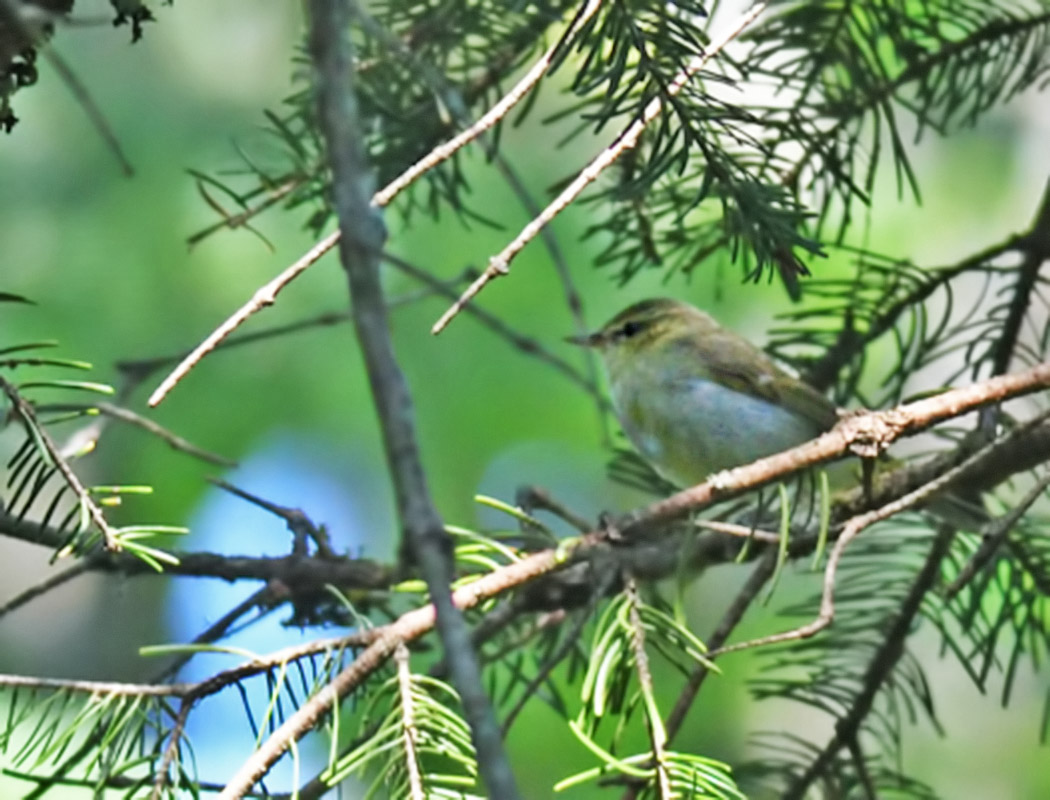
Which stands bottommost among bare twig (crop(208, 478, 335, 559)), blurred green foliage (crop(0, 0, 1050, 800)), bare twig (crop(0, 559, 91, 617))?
bare twig (crop(0, 559, 91, 617))

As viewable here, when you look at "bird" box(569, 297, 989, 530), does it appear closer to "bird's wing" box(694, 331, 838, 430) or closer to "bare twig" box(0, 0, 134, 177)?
"bird's wing" box(694, 331, 838, 430)

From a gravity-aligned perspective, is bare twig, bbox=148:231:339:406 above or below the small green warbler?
below

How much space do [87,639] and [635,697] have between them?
3069 millimetres

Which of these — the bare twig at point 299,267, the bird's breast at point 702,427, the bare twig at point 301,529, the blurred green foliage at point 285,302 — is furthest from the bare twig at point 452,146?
the blurred green foliage at point 285,302

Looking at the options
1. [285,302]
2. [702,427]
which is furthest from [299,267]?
[285,302]

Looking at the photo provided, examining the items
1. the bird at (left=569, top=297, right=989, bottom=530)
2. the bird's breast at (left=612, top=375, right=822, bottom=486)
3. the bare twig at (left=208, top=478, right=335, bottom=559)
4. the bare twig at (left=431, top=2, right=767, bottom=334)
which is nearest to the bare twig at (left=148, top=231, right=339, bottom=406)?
the bare twig at (left=431, top=2, right=767, bottom=334)

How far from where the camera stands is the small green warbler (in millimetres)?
2242

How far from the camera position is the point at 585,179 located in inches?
37.0

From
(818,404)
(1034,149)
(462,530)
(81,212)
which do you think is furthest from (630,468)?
(1034,149)

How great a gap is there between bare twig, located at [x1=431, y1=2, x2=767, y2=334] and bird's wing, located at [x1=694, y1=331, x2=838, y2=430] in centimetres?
104

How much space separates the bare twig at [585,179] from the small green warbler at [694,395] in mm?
1039

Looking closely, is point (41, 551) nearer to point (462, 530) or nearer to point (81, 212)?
point (81, 212)

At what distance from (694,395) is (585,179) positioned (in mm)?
1512

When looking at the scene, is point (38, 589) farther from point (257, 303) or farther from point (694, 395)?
point (694, 395)
